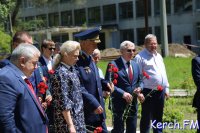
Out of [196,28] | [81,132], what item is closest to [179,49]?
[196,28]

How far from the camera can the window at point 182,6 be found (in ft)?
182

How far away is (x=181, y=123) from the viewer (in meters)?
9.46

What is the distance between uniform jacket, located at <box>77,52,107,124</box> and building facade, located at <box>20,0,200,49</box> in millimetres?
49397

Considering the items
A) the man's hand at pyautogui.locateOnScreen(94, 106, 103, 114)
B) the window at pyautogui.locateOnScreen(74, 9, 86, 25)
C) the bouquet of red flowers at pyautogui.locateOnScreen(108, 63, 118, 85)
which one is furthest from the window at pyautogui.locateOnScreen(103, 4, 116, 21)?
the man's hand at pyautogui.locateOnScreen(94, 106, 103, 114)

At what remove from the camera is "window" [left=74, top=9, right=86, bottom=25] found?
70.1m

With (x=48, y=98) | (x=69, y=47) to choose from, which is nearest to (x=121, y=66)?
(x=48, y=98)

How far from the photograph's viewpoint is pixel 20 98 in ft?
13.9

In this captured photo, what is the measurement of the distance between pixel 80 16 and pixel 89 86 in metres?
65.1

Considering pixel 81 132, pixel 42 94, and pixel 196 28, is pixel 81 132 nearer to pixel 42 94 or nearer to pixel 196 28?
pixel 42 94

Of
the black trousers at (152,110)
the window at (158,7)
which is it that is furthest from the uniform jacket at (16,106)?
the window at (158,7)

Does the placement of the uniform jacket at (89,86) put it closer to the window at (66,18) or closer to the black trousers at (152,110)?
the black trousers at (152,110)

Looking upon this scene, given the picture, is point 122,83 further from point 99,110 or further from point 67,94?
point 67,94

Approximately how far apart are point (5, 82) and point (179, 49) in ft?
124

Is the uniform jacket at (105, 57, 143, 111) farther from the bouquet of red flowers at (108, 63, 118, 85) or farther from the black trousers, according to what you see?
the black trousers
